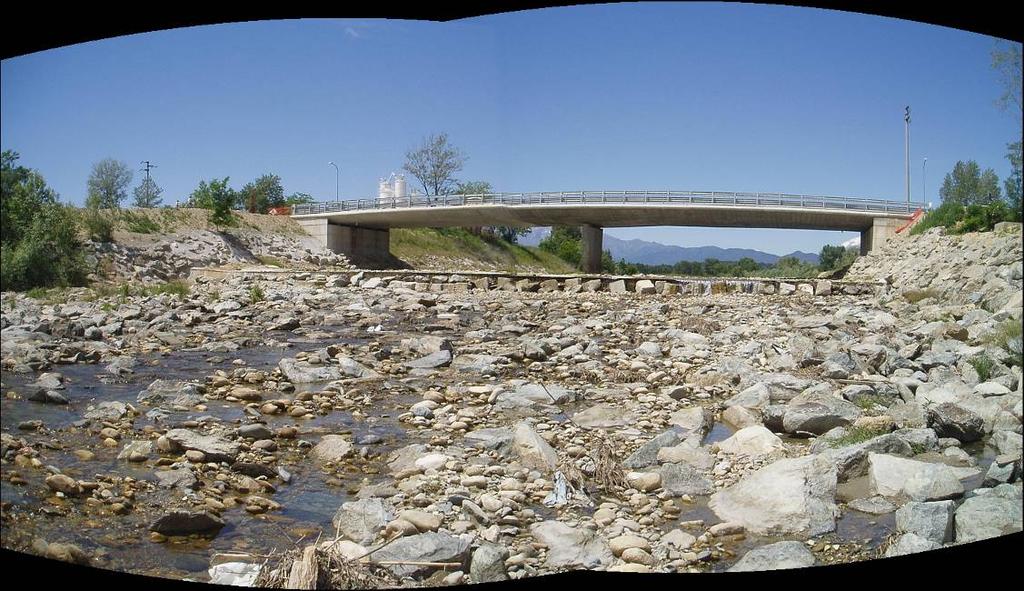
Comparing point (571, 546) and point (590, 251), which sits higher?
point (590, 251)

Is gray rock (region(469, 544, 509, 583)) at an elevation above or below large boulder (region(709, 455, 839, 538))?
below

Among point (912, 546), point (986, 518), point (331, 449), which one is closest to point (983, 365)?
point (986, 518)

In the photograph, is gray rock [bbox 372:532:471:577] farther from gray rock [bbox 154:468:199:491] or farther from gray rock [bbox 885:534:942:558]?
Result: gray rock [bbox 885:534:942:558]

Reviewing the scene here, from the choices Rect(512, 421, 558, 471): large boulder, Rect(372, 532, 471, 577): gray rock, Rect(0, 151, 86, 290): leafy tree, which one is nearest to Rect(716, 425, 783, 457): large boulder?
Rect(512, 421, 558, 471): large boulder

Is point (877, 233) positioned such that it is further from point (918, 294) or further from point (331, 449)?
point (331, 449)

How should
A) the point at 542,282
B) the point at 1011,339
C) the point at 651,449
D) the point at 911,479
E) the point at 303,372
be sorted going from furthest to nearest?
1. the point at 542,282
2. the point at 303,372
3. the point at 651,449
4. the point at 911,479
5. the point at 1011,339

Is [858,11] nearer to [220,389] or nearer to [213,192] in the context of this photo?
[213,192]
